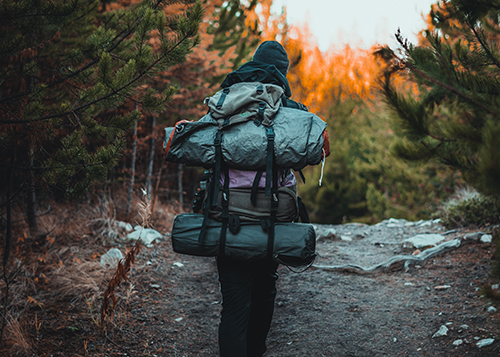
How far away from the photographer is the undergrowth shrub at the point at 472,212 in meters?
5.00

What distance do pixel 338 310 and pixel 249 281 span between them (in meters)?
1.70

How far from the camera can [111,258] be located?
4.24 meters

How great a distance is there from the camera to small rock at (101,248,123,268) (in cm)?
408

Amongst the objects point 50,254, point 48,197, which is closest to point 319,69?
point 48,197

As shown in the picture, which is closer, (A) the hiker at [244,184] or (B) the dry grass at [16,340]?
(A) the hiker at [244,184]

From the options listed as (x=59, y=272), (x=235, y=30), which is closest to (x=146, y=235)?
(x=59, y=272)

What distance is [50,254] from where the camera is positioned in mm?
4242

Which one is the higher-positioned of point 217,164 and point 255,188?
point 217,164

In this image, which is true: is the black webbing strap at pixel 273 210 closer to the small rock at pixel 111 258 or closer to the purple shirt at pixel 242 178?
the purple shirt at pixel 242 178

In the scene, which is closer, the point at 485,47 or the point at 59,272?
the point at 485,47

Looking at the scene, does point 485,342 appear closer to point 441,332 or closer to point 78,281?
point 441,332

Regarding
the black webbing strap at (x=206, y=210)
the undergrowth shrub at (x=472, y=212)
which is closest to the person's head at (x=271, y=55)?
the black webbing strap at (x=206, y=210)

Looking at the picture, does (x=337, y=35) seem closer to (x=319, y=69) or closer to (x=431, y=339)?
(x=319, y=69)

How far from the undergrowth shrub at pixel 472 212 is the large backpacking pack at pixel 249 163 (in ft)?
13.5
